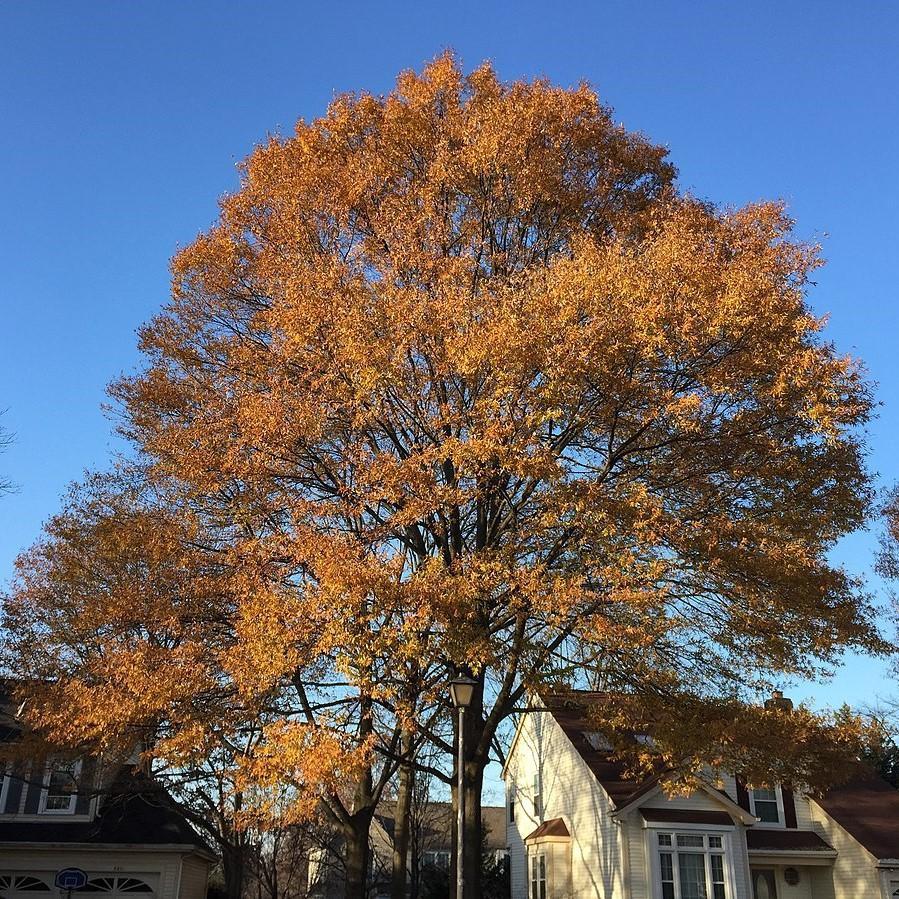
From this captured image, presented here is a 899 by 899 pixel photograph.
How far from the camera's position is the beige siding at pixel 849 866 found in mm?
21953

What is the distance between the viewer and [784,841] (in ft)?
75.5

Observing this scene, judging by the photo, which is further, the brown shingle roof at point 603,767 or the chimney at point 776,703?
the brown shingle roof at point 603,767

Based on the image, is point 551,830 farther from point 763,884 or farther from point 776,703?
point 776,703

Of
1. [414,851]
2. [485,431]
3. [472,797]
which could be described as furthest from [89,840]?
[414,851]

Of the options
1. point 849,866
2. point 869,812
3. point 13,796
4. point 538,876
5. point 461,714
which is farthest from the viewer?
point 869,812

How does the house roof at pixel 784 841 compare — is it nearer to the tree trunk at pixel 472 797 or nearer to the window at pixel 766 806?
the window at pixel 766 806

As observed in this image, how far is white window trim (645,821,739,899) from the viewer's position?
19969 millimetres

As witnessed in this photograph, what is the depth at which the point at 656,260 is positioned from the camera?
475 inches

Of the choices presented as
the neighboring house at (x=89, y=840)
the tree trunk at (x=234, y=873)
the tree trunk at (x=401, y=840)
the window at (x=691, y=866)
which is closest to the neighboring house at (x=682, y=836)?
the window at (x=691, y=866)

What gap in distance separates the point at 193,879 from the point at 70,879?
4.42 metres

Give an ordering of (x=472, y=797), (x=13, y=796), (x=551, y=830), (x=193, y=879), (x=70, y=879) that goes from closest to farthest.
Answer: (x=472, y=797)
(x=70, y=879)
(x=13, y=796)
(x=193, y=879)
(x=551, y=830)

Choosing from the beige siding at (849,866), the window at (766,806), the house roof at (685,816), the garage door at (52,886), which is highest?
the window at (766,806)

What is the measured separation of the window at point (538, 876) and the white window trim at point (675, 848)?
424 cm

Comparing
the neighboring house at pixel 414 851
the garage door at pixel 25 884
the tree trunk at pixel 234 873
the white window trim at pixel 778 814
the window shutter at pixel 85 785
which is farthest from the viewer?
the neighboring house at pixel 414 851
